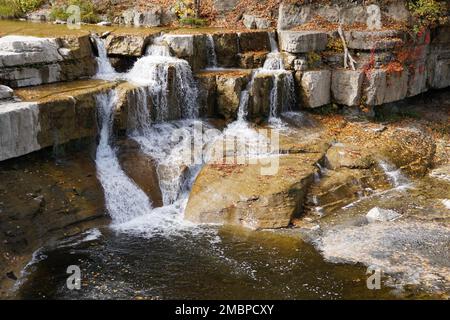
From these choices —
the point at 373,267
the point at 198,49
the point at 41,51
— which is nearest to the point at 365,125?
the point at 198,49

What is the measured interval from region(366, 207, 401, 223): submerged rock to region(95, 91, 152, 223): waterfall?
526 centimetres

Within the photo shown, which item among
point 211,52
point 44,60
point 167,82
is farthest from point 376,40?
point 44,60

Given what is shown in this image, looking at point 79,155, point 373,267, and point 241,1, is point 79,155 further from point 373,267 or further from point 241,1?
point 241,1

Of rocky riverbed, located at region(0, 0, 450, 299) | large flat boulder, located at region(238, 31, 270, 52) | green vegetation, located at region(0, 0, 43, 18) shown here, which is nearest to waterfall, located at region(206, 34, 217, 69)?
rocky riverbed, located at region(0, 0, 450, 299)

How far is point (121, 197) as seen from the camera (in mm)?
12219

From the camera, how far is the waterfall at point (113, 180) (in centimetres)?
1204

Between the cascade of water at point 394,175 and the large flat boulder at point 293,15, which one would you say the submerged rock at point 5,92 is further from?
the large flat boulder at point 293,15

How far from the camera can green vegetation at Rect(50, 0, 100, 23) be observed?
1956 cm

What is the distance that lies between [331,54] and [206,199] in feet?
24.0

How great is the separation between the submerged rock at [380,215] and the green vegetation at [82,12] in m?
13.1

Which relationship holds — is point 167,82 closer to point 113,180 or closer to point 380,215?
point 113,180

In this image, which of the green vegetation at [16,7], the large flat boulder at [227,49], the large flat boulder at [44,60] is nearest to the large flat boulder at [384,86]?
the large flat boulder at [227,49]

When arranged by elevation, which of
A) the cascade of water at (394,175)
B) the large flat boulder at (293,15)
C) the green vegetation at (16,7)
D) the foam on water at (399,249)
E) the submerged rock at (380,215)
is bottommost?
the foam on water at (399,249)

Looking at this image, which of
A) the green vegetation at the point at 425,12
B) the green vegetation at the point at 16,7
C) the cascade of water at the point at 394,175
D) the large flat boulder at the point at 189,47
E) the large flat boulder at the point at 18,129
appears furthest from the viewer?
the green vegetation at the point at 16,7
